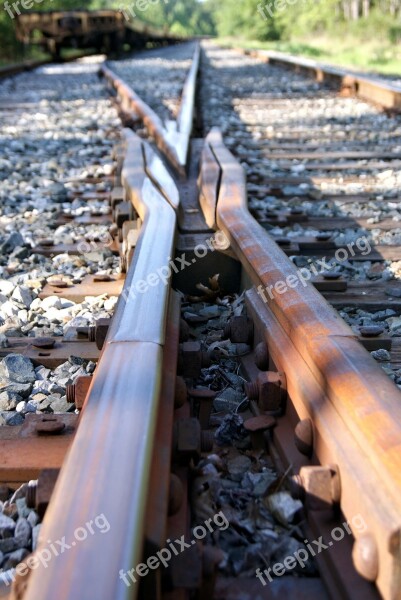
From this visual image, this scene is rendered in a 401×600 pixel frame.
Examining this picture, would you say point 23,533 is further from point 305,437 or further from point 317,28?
point 317,28

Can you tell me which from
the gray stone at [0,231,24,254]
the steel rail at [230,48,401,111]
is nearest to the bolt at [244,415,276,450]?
the gray stone at [0,231,24,254]

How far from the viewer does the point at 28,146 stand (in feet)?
21.5

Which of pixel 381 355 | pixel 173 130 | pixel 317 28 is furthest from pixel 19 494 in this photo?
pixel 317 28

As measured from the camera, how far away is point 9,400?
6.41 ft

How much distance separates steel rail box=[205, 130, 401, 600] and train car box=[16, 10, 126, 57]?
64.4 ft

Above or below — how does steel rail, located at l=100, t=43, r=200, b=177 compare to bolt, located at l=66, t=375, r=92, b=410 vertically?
below

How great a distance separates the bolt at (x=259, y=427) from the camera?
1654mm

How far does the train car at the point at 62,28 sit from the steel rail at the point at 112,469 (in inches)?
784

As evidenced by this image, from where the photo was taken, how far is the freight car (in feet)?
65.8

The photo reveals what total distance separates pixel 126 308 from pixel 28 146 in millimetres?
5089

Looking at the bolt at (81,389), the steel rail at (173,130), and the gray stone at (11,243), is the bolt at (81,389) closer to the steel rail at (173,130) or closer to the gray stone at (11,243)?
the gray stone at (11,243)

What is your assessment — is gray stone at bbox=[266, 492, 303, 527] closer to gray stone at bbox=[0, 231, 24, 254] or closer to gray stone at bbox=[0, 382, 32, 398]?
gray stone at bbox=[0, 382, 32, 398]

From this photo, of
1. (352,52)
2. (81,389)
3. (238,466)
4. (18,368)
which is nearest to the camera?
(238,466)

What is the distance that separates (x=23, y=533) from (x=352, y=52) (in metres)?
30.2
